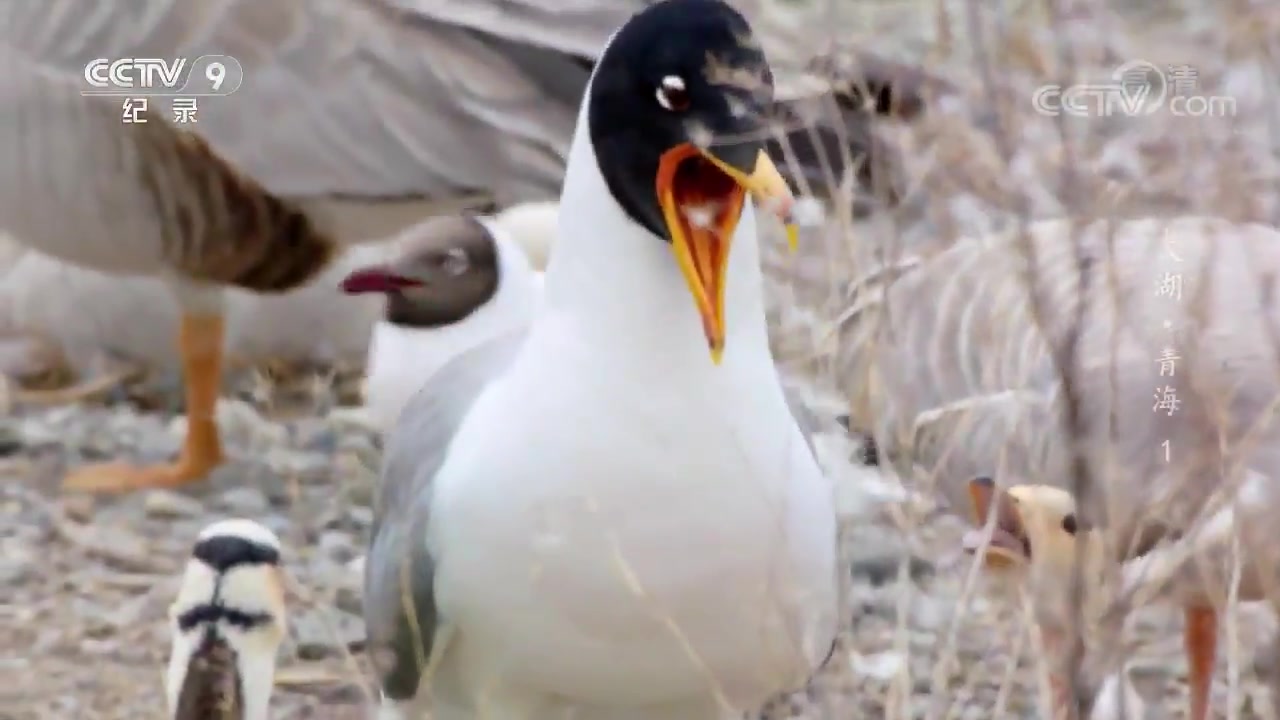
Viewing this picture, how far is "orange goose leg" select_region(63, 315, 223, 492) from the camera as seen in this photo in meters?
3.34

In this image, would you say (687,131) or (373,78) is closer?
(687,131)

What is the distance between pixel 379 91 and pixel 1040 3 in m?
1.87

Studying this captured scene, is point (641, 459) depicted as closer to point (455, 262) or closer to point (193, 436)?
point (455, 262)

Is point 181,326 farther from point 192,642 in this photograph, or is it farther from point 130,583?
point 192,642

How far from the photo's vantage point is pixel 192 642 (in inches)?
83.7

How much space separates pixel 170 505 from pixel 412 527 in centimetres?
136

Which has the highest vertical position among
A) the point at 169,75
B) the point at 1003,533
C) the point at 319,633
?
the point at 169,75

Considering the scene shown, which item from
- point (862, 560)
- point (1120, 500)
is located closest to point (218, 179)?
point (862, 560)

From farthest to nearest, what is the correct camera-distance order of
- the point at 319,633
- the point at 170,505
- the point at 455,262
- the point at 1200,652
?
1. the point at 170,505
2. the point at 455,262
3. the point at 319,633
4. the point at 1200,652

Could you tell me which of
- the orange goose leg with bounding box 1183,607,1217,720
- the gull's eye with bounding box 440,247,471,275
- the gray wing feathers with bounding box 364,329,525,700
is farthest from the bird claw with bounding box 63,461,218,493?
the orange goose leg with bounding box 1183,607,1217,720

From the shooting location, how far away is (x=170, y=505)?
10.8 ft
